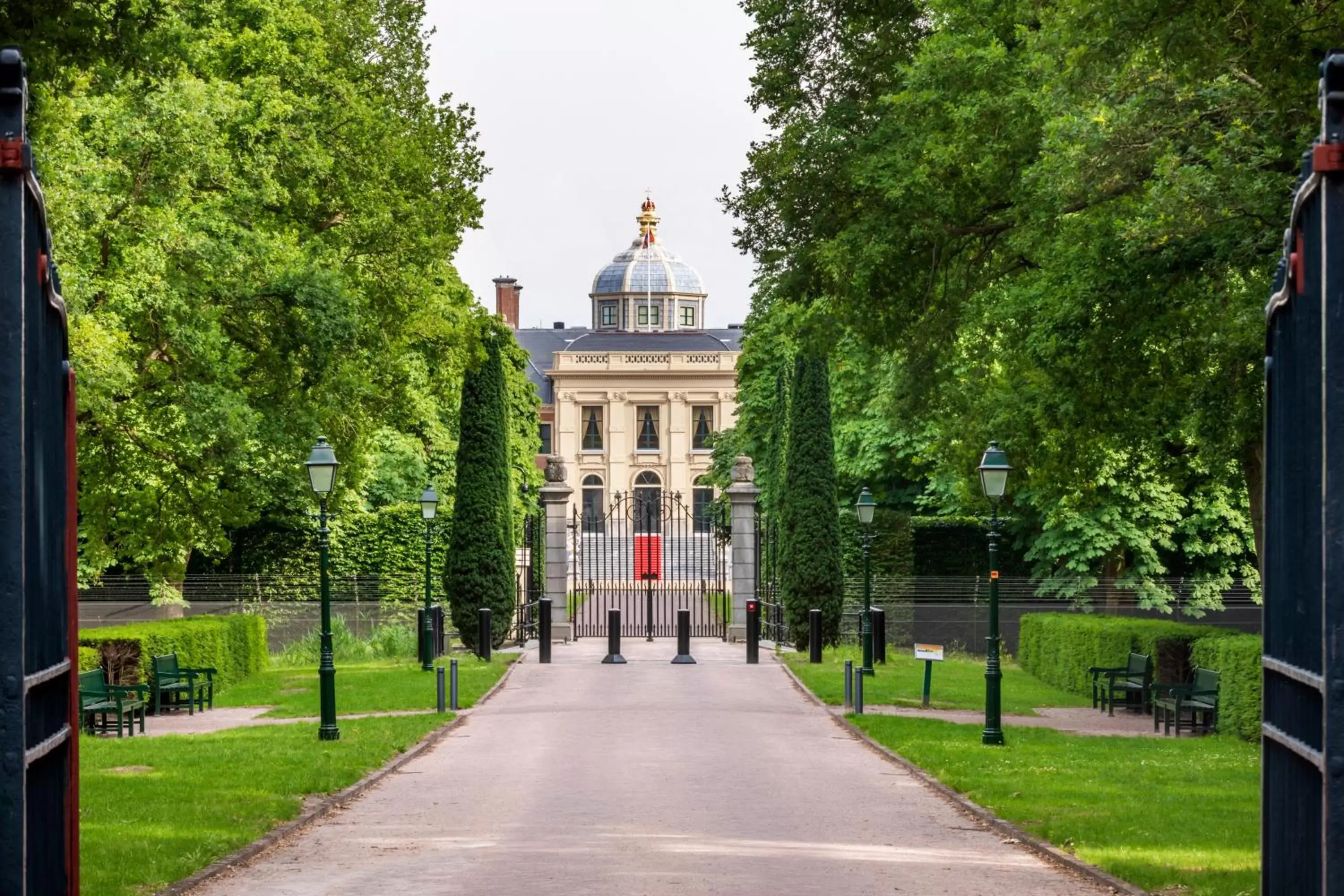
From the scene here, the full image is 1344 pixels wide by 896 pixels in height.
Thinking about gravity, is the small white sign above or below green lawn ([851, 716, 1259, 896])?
above

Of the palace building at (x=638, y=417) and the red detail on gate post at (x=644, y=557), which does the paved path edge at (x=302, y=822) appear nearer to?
the red detail on gate post at (x=644, y=557)

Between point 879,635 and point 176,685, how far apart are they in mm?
13130

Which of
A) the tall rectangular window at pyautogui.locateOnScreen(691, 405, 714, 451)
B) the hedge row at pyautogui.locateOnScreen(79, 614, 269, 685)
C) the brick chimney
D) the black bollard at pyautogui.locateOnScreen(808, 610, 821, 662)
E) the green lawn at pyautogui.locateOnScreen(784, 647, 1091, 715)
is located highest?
the brick chimney

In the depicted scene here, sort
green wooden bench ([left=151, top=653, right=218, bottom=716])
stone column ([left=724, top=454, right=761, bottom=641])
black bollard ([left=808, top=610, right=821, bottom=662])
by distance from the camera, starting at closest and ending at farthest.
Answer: green wooden bench ([left=151, top=653, right=218, bottom=716]), black bollard ([left=808, top=610, right=821, bottom=662]), stone column ([left=724, top=454, right=761, bottom=641])

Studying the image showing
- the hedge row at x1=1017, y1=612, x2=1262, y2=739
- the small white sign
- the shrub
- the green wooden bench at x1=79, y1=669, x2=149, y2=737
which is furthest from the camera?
the small white sign

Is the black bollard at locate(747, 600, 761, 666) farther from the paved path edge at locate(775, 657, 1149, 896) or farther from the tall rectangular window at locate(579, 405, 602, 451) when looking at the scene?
the tall rectangular window at locate(579, 405, 602, 451)

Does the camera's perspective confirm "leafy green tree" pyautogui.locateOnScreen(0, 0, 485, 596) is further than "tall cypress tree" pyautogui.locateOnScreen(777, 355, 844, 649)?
No

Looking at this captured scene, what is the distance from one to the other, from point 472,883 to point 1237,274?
40.9 feet

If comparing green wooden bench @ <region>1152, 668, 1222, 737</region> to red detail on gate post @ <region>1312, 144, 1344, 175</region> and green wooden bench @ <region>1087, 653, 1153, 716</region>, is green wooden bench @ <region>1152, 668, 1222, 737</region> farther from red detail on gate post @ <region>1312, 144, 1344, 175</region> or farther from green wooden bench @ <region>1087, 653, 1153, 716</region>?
red detail on gate post @ <region>1312, 144, 1344, 175</region>

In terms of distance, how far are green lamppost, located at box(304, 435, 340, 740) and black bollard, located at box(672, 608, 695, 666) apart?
13847 millimetres

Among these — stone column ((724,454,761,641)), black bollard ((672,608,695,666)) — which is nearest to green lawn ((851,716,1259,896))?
black bollard ((672,608,695,666))

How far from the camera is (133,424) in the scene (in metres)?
27.3

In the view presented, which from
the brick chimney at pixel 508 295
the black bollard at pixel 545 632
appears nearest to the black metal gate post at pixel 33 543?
the black bollard at pixel 545 632

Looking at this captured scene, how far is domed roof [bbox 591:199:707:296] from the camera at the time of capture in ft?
434
